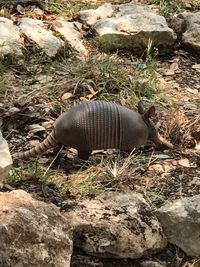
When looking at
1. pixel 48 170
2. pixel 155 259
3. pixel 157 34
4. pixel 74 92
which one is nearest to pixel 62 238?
pixel 155 259

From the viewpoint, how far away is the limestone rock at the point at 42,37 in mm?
5211

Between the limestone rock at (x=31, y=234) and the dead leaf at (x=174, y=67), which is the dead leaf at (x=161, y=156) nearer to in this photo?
the limestone rock at (x=31, y=234)

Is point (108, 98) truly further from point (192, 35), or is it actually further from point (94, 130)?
point (192, 35)

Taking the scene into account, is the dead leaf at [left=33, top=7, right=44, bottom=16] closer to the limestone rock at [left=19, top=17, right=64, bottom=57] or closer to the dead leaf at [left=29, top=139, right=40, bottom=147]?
the limestone rock at [left=19, top=17, right=64, bottom=57]

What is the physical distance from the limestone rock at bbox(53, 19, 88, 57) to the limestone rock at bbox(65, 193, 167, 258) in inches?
101

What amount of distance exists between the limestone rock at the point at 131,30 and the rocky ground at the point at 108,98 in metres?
0.13

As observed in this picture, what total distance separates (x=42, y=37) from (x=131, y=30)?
93 centimetres

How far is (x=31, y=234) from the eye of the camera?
8.13 feet

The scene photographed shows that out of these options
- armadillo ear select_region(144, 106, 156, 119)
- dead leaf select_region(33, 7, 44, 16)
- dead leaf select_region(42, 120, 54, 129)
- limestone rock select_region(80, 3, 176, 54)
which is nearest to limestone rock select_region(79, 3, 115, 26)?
limestone rock select_region(80, 3, 176, 54)

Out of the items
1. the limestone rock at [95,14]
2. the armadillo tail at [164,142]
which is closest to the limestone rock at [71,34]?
the limestone rock at [95,14]

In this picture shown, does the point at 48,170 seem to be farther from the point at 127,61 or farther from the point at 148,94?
the point at 127,61

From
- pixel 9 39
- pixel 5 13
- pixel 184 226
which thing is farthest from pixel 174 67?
pixel 184 226

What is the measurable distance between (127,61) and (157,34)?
1.56ft

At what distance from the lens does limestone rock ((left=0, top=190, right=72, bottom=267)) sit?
A: 239cm
